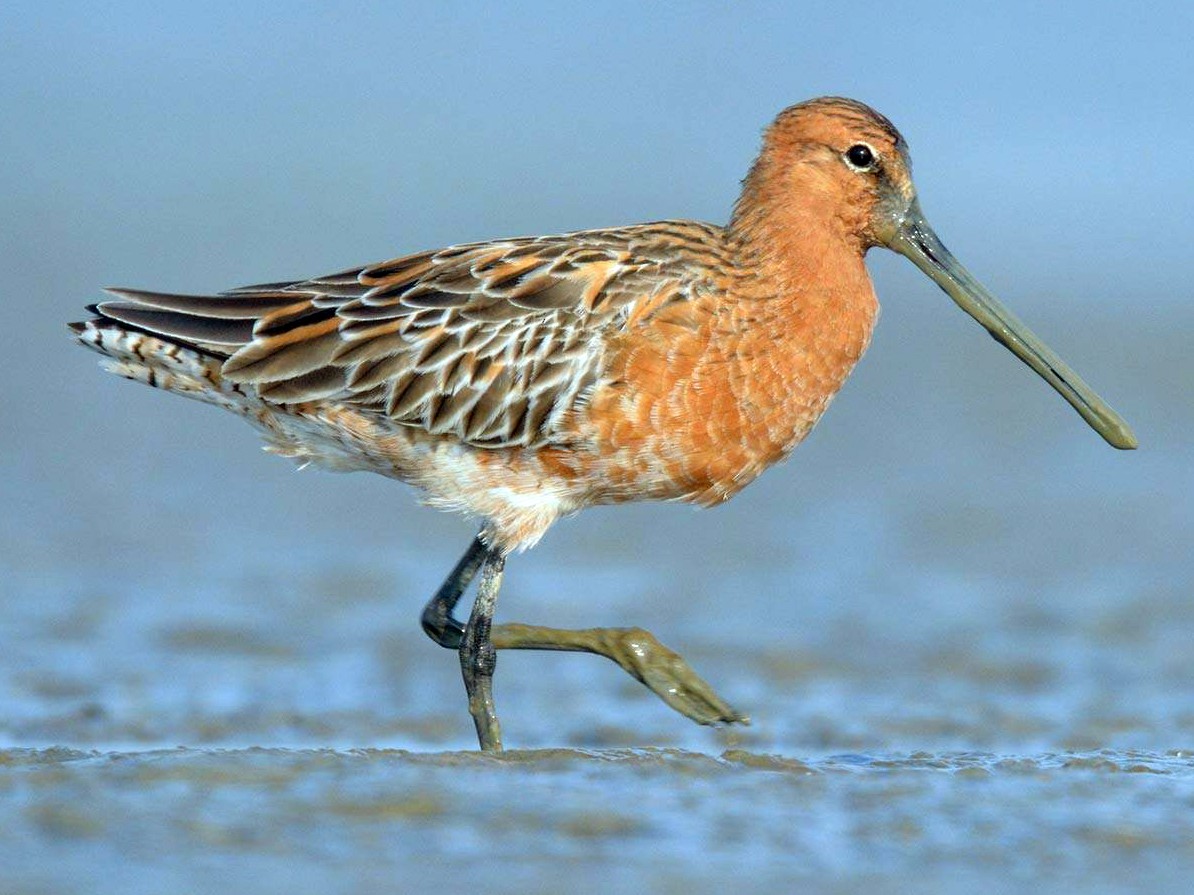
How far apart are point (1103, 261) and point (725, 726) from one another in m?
14.1

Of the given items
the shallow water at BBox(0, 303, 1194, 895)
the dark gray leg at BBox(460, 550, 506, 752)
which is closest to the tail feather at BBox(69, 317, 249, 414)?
the dark gray leg at BBox(460, 550, 506, 752)

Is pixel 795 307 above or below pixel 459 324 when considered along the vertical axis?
above

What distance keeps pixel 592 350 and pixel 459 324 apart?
22.1 inches

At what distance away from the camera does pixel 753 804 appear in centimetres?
647

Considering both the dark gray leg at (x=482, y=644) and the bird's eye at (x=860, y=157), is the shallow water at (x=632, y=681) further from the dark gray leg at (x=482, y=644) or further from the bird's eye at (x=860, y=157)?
the bird's eye at (x=860, y=157)

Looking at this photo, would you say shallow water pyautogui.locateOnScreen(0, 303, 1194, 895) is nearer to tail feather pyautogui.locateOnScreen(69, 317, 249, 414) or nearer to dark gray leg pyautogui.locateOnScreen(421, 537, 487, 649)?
dark gray leg pyautogui.locateOnScreen(421, 537, 487, 649)

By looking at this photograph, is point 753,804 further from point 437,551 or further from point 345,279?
point 437,551

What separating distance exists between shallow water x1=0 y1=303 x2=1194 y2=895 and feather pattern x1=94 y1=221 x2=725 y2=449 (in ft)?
4.06

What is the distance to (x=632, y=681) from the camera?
9.07 metres

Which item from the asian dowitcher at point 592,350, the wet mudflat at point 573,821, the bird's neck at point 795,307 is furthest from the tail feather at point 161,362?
the bird's neck at point 795,307

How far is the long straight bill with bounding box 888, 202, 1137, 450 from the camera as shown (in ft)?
25.3

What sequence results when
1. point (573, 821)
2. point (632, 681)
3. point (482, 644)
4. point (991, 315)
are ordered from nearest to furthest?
point (573, 821) → point (991, 315) → point (482, 644) → point (632, 681)

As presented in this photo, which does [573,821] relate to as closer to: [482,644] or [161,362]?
[482,644]

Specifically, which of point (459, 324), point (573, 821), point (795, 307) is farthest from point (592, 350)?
point (573, 821)
